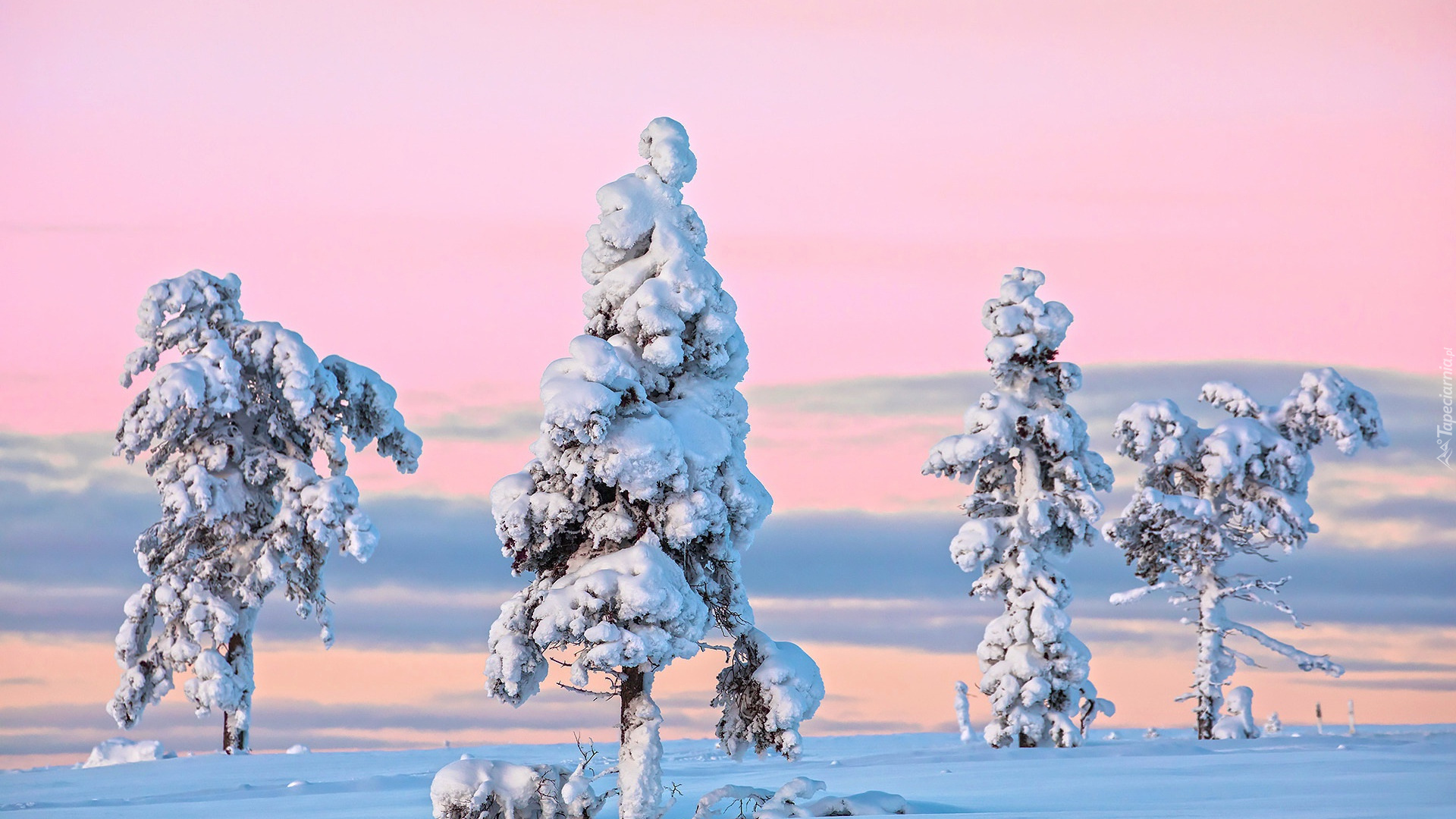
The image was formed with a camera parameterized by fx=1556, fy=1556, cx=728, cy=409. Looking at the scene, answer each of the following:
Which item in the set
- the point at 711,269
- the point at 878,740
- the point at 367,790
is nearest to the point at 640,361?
the point at 711,269

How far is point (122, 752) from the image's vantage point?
119 feet

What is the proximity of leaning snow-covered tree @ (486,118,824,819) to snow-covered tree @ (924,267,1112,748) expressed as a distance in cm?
1287

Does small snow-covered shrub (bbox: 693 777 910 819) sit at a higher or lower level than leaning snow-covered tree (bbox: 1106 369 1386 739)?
lower

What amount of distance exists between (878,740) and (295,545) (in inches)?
672

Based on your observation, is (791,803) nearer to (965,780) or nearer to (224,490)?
(965,780)

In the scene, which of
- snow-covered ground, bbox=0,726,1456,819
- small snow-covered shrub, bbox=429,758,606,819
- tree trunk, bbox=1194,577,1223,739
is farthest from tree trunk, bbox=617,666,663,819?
tree trunk, bbox=1194,577,1223,739

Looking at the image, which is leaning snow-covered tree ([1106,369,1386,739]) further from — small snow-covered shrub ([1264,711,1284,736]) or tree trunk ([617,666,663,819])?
tree trunk ([617,666,663,819])

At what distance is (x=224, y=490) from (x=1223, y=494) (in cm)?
2401

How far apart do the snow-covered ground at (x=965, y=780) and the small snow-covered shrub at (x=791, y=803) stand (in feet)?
1.98

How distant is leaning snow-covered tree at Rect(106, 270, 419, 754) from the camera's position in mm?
34500

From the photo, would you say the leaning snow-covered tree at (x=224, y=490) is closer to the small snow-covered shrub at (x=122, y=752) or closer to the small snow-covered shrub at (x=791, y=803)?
the small snow-covered shrub at (x=122, y=752)

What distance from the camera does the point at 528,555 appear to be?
21094mm

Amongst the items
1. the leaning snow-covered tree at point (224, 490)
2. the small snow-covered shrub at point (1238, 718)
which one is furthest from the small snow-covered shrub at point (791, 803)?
the small snow-covered shrub at point (1238, 718)

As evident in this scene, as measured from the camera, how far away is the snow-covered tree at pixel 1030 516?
111ft
